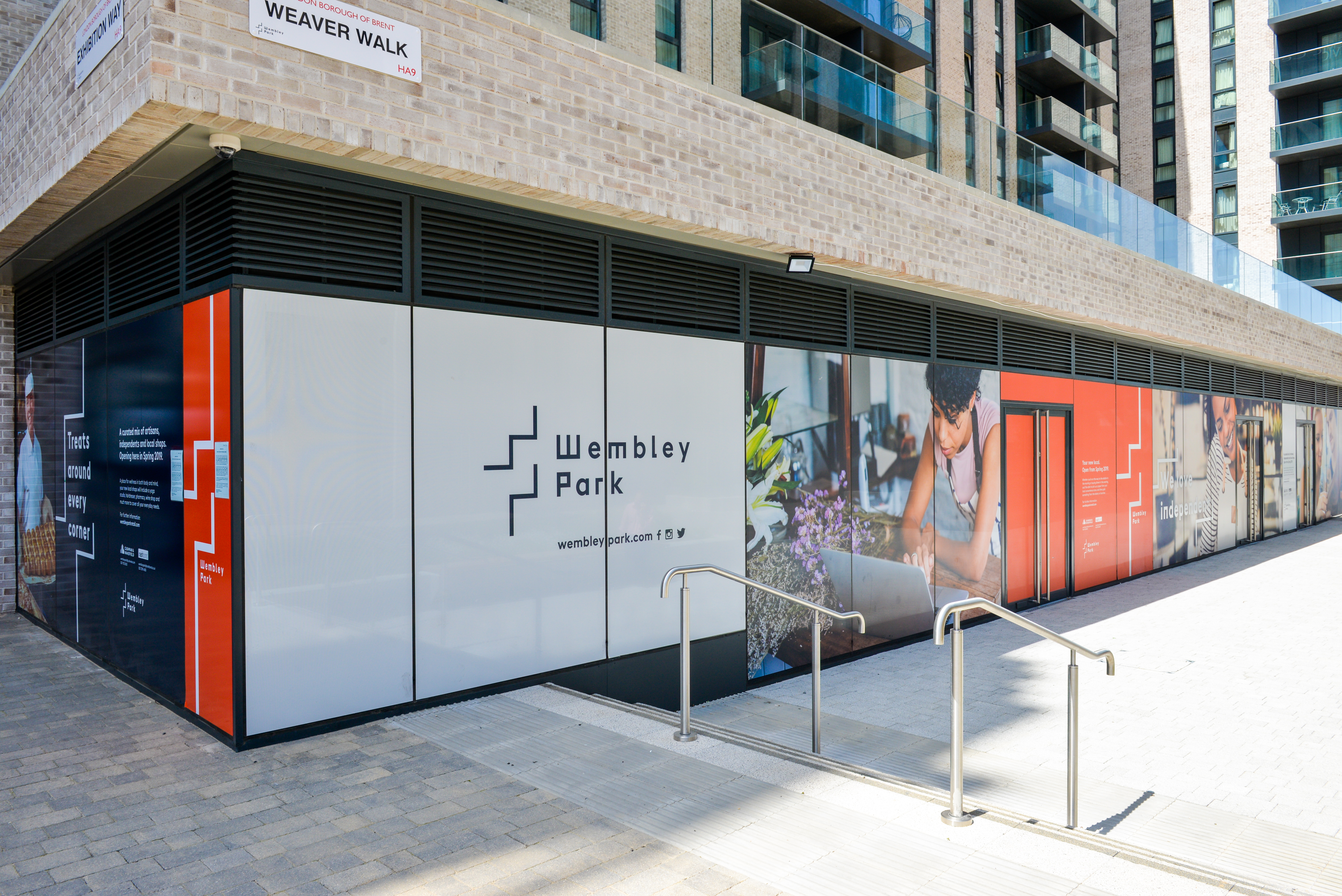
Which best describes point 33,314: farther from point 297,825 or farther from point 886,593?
point 886,593

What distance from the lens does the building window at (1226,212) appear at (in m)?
40.4

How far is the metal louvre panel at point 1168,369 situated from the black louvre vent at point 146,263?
14871mm

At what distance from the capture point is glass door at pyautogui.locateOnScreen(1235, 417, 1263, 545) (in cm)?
1908

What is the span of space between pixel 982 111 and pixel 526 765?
2288 centimetres

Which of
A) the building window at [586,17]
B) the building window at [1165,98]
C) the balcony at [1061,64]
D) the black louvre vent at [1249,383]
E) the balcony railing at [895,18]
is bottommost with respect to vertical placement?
the black louvre vent at [1249,383]

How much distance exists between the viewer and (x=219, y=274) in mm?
5109

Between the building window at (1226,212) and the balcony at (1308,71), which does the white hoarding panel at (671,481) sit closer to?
the building window at (1226,212)

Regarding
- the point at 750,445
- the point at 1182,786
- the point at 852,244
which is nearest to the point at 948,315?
the point at 852,244

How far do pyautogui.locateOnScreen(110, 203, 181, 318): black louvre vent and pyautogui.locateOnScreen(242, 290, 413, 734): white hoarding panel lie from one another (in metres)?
1.17

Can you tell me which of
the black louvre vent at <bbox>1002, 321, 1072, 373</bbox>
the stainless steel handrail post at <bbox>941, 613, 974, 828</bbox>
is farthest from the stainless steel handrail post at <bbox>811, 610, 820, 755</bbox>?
the black louvre vent at <bbox>1002, 321, 1072, 373</bbox>

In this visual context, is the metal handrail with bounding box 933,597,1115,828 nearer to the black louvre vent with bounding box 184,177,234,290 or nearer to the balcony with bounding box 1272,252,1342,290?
the black louvre vent with bounding box 184,177,234,290

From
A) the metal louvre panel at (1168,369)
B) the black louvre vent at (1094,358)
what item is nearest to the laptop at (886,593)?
the black louvre vent at (1094,358)

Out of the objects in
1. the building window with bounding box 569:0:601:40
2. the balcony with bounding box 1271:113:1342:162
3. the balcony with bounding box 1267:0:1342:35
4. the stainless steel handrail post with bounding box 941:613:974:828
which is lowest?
the stainless steel handrail post with bounding box 941:613:974:828

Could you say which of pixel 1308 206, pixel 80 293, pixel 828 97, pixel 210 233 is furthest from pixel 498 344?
pixel 1308 206
